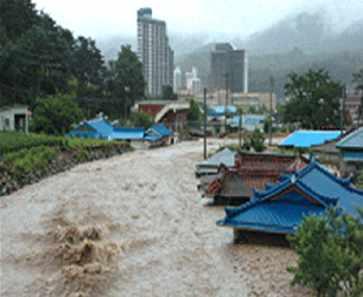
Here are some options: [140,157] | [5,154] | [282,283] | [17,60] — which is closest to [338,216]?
[282,283]

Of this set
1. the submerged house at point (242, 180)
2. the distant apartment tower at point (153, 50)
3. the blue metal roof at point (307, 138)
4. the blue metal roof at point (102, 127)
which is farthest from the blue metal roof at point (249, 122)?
the distant apartment tower at point (153, 50)

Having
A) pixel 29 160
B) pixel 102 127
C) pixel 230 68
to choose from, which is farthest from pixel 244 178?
pixel 230 68

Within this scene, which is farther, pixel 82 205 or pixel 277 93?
pixel 277 93

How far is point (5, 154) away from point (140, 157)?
1453cm

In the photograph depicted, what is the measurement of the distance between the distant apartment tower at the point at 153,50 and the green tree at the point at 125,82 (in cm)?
4764

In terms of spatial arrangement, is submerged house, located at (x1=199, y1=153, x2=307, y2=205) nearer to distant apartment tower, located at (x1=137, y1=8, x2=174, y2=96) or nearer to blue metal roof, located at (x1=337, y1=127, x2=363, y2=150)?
blue metal roof, located at (x1=337, y1=127, x2=363, y2=150)

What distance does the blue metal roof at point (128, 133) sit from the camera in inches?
1986

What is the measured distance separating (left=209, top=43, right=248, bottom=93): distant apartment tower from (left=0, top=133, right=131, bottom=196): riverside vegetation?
106086mm

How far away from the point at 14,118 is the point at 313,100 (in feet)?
89.9

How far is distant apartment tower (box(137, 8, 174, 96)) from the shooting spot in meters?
119

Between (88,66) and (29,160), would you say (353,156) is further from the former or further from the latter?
(88,66)

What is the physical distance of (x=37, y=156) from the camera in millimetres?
29625

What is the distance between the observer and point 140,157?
40.9 metres

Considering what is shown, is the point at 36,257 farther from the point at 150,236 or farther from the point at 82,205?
the point at 82,205
